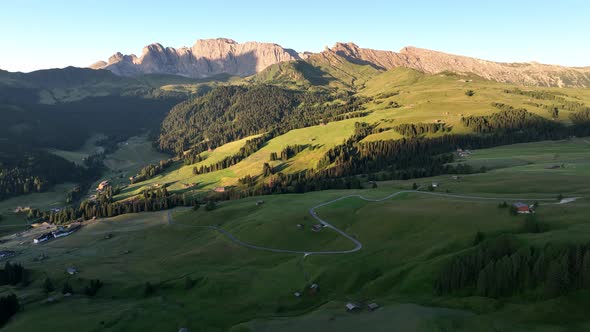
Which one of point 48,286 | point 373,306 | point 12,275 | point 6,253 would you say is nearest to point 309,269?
point 373,306

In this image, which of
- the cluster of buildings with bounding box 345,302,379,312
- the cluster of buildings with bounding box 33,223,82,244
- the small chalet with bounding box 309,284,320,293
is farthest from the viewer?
the cluster of buildings with bounding box 33,223,82,244

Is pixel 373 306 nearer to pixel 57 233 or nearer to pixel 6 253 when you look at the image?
pixel 6 253

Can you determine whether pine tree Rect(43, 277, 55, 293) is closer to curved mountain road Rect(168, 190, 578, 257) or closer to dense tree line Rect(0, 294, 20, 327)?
dense tree line Rect(0, 294, 20, 327)

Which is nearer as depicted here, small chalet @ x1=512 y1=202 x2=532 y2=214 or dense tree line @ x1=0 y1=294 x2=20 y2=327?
dense tree line @ x1=0 y1=294 x2=20 y2=327

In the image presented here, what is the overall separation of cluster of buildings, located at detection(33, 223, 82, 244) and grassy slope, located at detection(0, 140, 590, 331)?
1298 centimetres

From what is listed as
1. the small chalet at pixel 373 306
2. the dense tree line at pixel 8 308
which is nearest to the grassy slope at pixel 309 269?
the small chalet at pixel 373 306

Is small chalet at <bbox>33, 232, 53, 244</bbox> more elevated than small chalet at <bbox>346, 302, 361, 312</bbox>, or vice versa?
small chalet at <bbox>346, 302, 361, 312</bbox>

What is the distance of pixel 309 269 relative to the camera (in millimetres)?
102688

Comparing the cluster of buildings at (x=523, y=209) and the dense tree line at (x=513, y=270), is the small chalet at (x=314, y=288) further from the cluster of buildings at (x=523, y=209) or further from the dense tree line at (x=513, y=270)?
the cluster of buildings at (x=523, y=209)

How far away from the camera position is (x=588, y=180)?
13512cm

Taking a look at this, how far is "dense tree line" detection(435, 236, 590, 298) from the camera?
61.8m

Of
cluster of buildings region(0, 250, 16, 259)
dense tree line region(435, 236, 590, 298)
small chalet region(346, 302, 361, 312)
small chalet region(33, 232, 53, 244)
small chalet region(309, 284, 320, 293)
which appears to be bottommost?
cluster of buildings region(0, 250, 16, 259)

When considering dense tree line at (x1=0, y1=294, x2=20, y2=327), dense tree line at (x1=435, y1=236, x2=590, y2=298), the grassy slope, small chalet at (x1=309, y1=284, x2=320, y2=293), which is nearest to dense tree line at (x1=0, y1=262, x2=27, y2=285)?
the grassy slope

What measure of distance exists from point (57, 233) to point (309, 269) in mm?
154064
